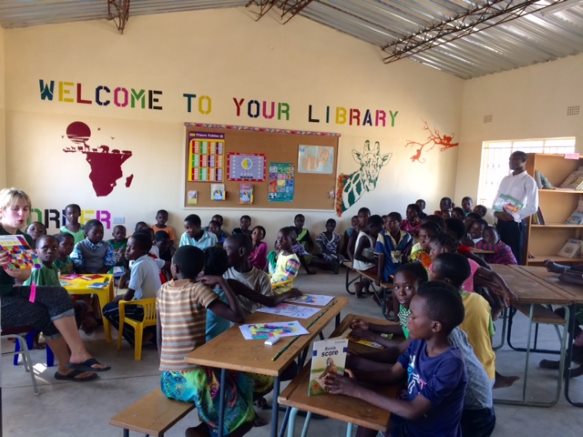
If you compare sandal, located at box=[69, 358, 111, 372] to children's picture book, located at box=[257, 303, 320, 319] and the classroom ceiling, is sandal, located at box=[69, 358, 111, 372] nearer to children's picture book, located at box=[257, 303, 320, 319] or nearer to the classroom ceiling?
children's picture book, located at box=[257, 303, 320, 319]

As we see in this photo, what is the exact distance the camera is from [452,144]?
329 inches

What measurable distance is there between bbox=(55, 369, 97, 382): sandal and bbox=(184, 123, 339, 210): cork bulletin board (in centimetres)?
404

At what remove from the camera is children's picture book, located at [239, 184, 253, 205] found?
7.27m

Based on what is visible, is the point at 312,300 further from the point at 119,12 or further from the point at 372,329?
the point at 119,12

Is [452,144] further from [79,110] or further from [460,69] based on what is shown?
[79,110]

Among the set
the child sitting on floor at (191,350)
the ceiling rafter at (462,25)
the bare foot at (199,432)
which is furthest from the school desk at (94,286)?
the ceiling rafter at (462,25)

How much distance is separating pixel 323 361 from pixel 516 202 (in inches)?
177

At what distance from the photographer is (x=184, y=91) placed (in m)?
6.88

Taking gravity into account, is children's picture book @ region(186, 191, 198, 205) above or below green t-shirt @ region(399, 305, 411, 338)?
above

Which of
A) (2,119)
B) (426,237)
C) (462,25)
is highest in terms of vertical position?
(462,25)

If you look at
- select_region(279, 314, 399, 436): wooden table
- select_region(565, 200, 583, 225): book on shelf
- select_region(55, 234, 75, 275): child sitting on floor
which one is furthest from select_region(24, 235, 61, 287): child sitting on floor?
select_region(565, 200, 583, 225): book on shelf

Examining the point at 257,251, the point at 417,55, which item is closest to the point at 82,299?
the point at 257,251

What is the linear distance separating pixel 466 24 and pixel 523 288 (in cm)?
400

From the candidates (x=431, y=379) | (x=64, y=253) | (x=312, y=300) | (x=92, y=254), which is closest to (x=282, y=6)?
(x=92, y=254)
